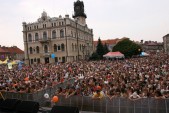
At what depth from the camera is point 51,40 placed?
269 ft

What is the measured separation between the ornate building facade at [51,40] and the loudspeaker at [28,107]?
65342 millimetres

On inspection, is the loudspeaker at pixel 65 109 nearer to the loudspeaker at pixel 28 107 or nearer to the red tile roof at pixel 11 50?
the loudspeaker at pixel 28 107

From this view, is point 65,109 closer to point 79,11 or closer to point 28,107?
point 28,107

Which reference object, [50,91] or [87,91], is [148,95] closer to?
[87,91]

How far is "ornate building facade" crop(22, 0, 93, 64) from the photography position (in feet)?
263

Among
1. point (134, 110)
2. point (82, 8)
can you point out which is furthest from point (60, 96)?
point (82, 8)

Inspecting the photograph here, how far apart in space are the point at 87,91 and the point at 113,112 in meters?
4.06

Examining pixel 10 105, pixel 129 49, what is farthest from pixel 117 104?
pixel 129 49

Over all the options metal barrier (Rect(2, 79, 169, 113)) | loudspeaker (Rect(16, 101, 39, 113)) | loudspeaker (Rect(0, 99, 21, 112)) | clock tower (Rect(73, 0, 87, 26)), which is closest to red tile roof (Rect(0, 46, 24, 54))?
clock tower (Rect(73, 0, 87, 26))

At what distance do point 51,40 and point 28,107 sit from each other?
71.5 m

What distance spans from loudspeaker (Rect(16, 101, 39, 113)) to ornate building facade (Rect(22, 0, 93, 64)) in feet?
214

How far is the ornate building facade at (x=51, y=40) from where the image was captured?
8006 cm

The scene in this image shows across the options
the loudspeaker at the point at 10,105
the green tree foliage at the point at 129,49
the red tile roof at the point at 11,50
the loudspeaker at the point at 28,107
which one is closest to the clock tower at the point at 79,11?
the green tree foliage at the point at 129,49

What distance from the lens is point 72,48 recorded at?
83.6 m
